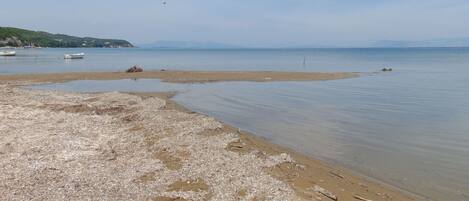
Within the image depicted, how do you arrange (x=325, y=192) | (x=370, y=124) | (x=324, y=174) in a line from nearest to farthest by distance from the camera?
(x=325, y=192) < (x=324, y=174) < (x=370, y=124)

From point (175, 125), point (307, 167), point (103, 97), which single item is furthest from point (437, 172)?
point (103, 97)

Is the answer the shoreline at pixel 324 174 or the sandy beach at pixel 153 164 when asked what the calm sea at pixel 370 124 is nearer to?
the shoreline at pixel 324 174

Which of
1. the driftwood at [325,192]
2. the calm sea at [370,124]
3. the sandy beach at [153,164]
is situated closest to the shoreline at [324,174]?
the sandy beach at [153,164]

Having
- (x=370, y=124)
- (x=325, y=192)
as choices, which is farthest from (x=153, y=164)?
(x=370, y=124)

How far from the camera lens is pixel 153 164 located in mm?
11508

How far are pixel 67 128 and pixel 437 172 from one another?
12161 mm

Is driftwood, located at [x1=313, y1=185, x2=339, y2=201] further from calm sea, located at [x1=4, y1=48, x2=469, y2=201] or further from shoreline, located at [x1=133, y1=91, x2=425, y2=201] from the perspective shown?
calm sea, located at [x1=4, y1=48, x2=469, y2=201]

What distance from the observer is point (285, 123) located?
19281 millimetres

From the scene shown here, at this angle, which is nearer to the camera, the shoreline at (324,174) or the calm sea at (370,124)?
the shoreline at (324,174)

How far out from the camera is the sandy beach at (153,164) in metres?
9.40

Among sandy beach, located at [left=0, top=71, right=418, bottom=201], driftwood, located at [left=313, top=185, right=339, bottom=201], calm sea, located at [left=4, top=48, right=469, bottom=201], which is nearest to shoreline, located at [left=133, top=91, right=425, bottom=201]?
sandy beach, located at [left=0, top=71, right=418, bottom=201]

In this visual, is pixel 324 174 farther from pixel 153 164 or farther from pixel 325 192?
pixel 153 164

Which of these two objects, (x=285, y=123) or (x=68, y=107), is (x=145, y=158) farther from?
(x=68, y=107)

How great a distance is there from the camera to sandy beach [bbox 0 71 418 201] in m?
9.40
